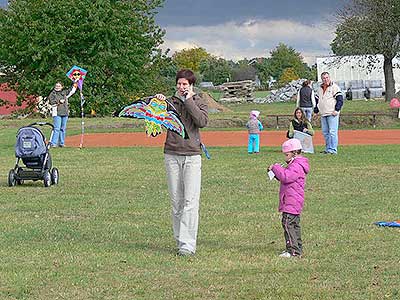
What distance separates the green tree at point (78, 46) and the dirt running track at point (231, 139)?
17.4 meters

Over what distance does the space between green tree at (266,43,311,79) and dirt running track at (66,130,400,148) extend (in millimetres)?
86861

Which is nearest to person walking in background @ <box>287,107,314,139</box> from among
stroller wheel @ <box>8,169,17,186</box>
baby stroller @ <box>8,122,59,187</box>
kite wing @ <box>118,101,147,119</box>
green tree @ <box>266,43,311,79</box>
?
baby stroller @ <box>8,122,59,187</box>

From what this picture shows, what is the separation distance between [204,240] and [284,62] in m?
116

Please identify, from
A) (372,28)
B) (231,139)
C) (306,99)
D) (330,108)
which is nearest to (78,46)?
(372,28)

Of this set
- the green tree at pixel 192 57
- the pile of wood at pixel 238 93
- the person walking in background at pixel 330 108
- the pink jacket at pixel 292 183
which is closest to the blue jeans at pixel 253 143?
the person walking in background at pixel 330 108

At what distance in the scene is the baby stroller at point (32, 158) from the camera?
16344mm

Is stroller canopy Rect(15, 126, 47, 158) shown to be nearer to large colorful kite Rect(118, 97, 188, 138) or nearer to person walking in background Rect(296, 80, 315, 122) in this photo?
large colorful kite Rect(118, 97, 188, 138)

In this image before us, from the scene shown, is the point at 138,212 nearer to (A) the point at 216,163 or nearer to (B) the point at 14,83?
(A) the point at 216,163

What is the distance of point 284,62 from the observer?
126000 mm

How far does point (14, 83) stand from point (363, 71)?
41.0 meters

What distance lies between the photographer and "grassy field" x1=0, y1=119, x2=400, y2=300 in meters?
8.25

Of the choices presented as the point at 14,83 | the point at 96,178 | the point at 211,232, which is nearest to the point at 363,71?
the point at 14,83

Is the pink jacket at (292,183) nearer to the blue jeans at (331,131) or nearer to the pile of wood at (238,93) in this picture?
the blue jeans at (331,131)

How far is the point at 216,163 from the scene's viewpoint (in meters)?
21.2
